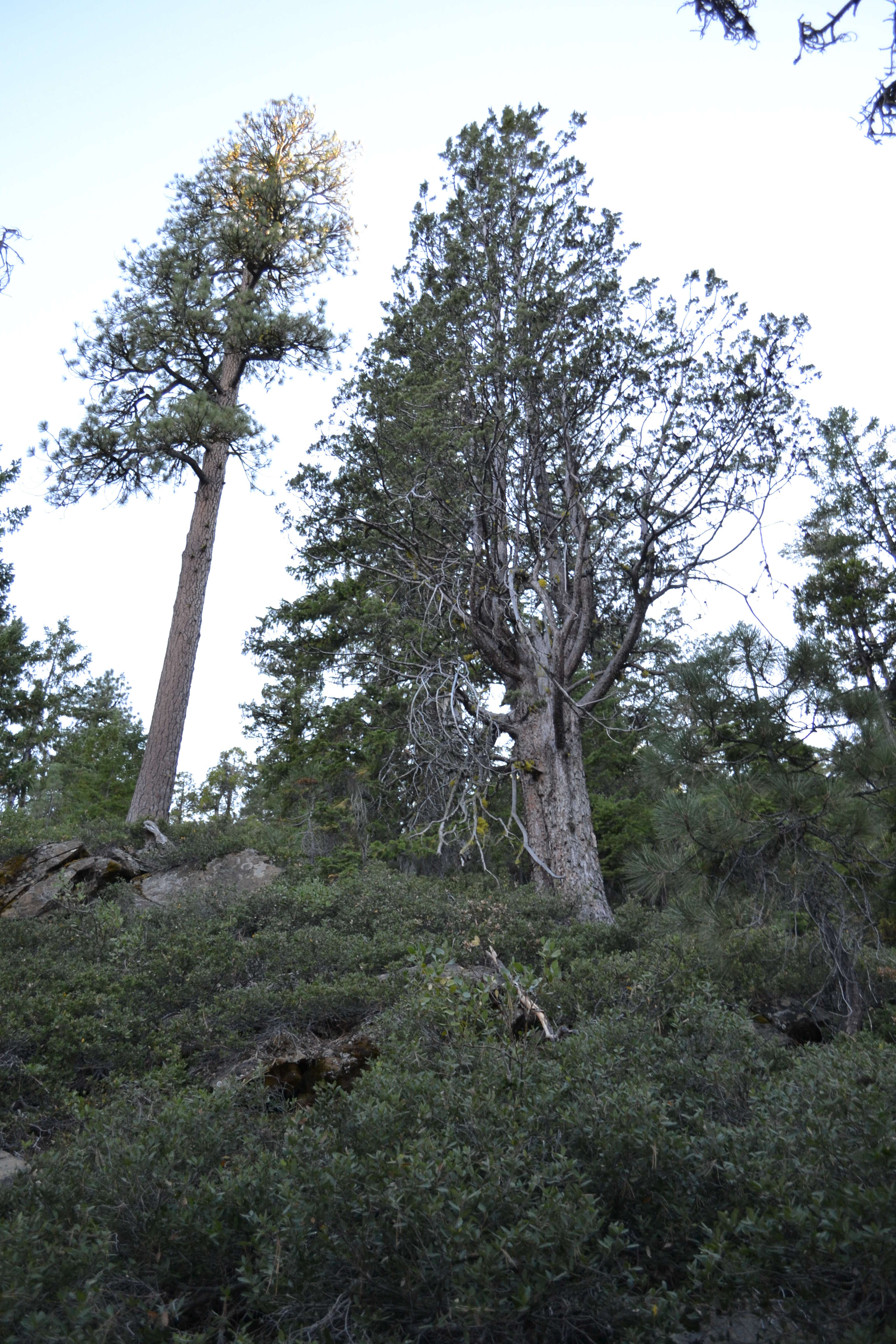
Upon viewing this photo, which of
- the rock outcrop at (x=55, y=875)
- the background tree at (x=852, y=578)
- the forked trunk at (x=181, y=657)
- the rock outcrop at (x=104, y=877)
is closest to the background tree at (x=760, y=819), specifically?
the background tree at (x=852, y=578)

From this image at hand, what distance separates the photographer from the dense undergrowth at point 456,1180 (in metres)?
2.28

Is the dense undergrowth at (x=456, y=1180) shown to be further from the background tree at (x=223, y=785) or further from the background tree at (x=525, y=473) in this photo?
the background tree at (x=223, y=785)

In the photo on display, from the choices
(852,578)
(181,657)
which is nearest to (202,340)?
(181,657)

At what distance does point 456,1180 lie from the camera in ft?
8.77

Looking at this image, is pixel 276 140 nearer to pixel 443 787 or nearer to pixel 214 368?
pixel 214 368

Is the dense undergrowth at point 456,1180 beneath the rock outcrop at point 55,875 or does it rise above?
beneath

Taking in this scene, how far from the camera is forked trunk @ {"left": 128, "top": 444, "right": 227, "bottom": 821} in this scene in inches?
478

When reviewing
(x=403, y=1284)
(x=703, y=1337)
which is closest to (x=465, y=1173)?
(x=403, y=1284)

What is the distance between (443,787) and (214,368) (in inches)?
375

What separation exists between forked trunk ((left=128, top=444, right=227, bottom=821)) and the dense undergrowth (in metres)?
6.95

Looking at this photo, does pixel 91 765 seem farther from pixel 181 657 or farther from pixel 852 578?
pixel 852 578

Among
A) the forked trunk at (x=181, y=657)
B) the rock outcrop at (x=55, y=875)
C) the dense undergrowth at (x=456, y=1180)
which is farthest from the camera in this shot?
the forked trunk at (x=181, y=657)

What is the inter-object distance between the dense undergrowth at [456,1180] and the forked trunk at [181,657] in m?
6.95

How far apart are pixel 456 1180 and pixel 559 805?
7232mm
